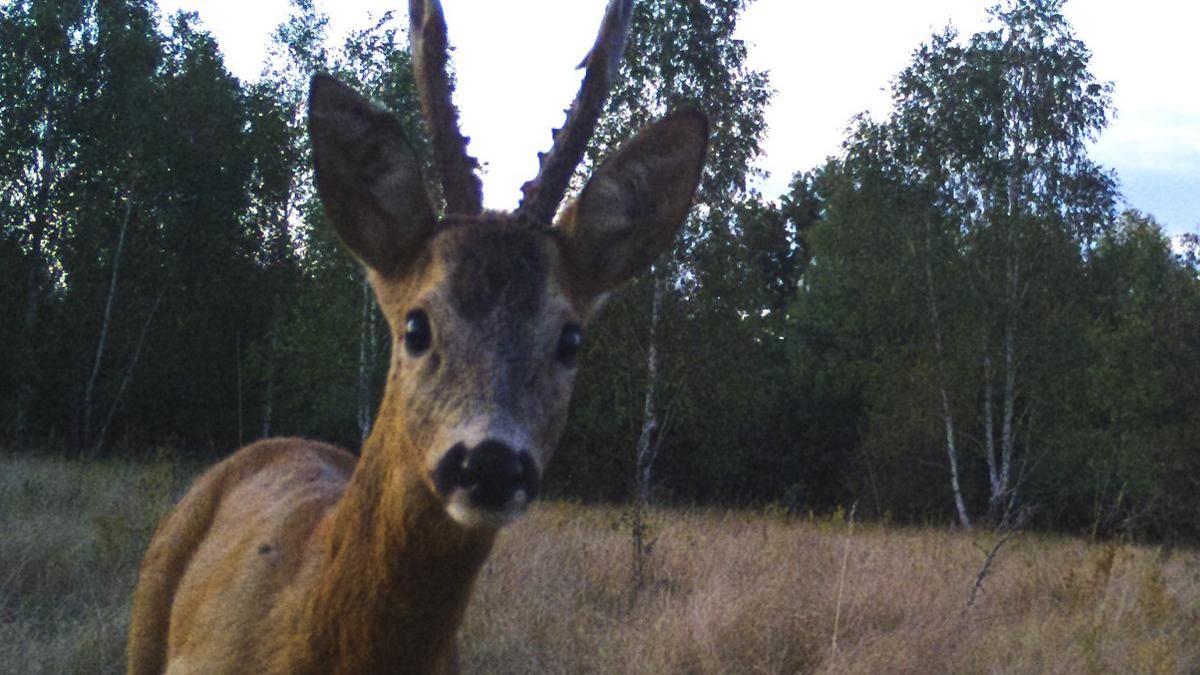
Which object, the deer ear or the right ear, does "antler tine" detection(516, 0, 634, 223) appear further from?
the right ear

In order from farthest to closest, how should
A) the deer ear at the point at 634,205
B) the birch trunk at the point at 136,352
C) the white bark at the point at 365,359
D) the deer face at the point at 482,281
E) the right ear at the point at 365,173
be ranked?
1. the birch trunk at the point at 136,352
2. the white bark at the point at 365,359
3. the deer ear at the point at 634,205
4. the right ear at the point at 365,173
5. the deer face at the point at 482,281

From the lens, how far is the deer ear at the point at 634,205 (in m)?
3.71

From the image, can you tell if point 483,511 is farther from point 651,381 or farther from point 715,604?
point 651,381

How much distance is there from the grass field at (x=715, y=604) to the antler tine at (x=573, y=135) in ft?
11.5

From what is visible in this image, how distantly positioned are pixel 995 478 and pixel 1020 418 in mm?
1450

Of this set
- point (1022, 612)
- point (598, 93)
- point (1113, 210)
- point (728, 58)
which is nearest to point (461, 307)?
point (598, 93)

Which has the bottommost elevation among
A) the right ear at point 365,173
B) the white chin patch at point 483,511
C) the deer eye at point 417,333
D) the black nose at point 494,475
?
the white chin patch at point 483,511

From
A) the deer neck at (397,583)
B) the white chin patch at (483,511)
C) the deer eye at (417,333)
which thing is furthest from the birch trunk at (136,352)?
the white chin patch at (483,511)

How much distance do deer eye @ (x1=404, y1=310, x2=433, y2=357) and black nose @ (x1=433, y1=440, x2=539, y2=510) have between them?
0.50m

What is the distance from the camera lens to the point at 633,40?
20297mm

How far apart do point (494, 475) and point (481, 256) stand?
0.74 m

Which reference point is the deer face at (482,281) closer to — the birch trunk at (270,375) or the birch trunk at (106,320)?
the birch trunk at (270,375)

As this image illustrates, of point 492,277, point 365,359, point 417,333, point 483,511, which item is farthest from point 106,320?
point 483,511

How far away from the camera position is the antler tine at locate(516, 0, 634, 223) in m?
3.78
